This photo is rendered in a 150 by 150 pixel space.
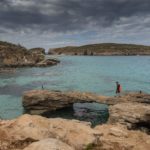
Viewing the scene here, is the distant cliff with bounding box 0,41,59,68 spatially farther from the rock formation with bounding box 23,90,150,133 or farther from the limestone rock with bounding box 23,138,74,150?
the limestone rock with bounding box 23,138,74,150

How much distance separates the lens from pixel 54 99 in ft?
117

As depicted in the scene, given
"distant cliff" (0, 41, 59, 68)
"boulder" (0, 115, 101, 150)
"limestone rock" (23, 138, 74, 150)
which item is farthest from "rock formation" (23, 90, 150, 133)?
"distant cliff" (0, 41, 59, 68)

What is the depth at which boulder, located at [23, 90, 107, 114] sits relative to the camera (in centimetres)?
3572

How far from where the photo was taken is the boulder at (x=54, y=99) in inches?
1406

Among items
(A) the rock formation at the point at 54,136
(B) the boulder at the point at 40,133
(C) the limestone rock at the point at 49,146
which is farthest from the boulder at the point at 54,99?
(C) the limestone rock at the point at 49,146

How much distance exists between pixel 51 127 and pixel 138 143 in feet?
16.7

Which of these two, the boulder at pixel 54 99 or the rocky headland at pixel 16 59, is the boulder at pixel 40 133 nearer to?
the boulder at pixel 54 99

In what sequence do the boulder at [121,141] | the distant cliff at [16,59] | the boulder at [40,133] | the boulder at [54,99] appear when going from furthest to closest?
the distant cliff at [16,59] < the boulder at [54,99] < the boulder at [121,141] < the boulder at [40,133]

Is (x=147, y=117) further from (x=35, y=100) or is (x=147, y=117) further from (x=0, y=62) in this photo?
(x=0, y=62)

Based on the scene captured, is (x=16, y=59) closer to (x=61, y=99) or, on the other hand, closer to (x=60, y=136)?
(x=61, y=99)

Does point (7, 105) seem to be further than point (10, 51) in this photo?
No

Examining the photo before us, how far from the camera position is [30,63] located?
122 meters

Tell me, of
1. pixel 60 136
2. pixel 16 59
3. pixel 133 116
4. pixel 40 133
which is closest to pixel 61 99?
pixel 133 116

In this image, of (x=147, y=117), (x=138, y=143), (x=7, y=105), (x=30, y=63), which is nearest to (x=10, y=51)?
(x=30, y=63)
